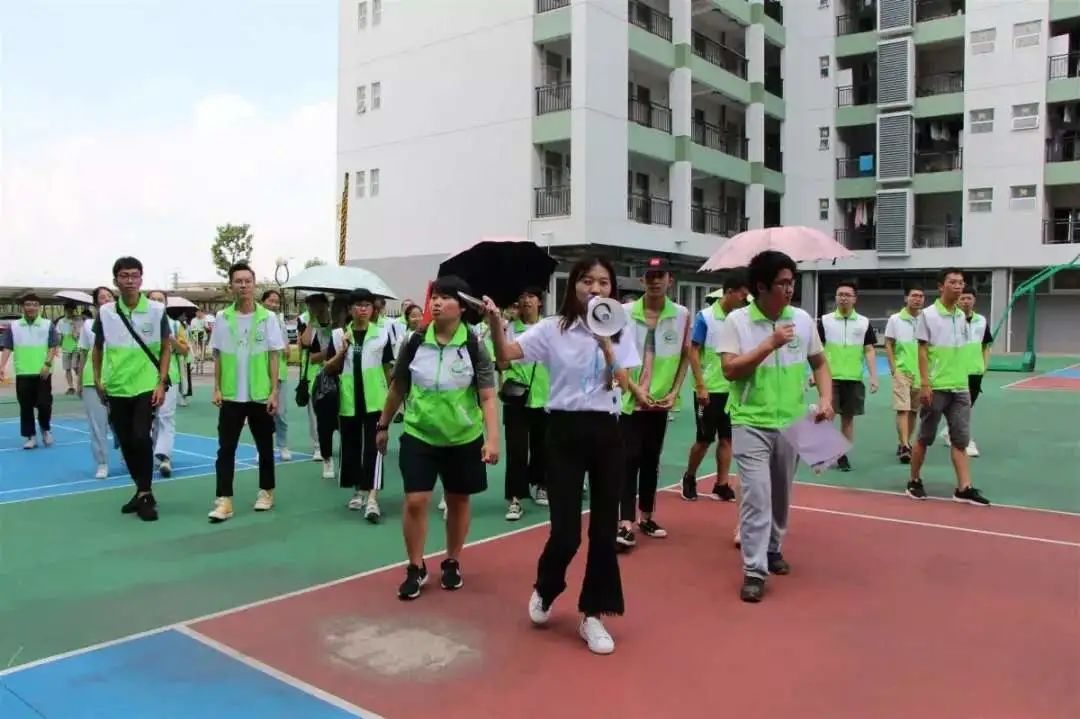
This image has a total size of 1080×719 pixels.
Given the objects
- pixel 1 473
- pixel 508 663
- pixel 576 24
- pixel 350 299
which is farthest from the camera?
pixel 576 24

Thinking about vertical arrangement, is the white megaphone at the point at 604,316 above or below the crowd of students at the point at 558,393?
above

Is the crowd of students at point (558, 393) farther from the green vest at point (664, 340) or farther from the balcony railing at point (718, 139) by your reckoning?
the balcony railing at point (718, 139)

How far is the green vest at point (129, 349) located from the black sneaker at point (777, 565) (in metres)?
5.17

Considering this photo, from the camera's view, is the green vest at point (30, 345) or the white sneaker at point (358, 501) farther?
the green vest at point (30, 345)

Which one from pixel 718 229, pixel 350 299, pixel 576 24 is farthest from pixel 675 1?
pixel 350 299

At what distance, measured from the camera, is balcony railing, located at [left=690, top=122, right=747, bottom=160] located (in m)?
34.7

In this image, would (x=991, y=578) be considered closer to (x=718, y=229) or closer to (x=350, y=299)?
(x=350, y=299)

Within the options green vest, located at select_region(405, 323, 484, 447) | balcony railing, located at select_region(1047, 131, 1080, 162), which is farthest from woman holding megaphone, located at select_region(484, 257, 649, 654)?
balcony railing, located at select_region(1047, 131, 1080, 162)

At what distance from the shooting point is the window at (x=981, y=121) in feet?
A: 123

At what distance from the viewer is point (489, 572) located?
569cm

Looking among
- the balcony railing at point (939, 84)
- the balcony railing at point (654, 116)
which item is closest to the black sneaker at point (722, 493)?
the balcony railing at point (654, 116)

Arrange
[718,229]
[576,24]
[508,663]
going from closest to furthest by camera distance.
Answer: [508,663], [576,24], [718,229]

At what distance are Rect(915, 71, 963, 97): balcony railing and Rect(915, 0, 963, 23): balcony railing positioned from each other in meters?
2.47

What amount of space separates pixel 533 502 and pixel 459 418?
9.89ft
